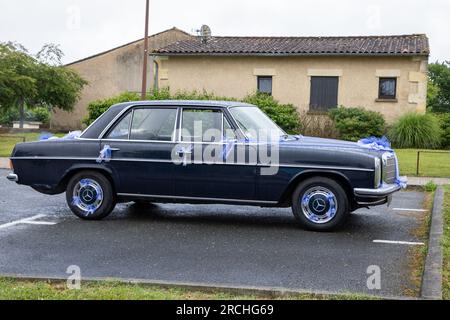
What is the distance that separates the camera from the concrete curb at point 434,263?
15.3ft

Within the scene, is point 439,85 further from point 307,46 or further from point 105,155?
point 105,155

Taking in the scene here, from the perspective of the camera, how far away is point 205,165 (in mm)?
7637

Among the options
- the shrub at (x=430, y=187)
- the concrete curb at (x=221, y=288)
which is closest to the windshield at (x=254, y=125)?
the concrete curb at (x=221, y=288)

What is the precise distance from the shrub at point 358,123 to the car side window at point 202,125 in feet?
50.4

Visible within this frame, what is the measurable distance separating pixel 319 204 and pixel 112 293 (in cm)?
353

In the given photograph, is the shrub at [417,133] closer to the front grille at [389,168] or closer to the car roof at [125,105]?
the front grille at [389,168]

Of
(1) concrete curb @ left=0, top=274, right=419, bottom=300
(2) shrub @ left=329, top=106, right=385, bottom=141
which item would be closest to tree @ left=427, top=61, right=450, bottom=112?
(2) shrub @ left=329, top=106, right=385, bottom=141

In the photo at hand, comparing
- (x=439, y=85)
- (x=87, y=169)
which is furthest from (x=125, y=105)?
(x=439, y=85)

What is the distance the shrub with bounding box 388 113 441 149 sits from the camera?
22.0 metres

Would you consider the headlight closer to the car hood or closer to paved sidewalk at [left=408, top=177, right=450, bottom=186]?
the car hood

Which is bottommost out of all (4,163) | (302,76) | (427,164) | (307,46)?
(4,163)

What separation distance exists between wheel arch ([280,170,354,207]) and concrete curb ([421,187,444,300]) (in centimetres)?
106

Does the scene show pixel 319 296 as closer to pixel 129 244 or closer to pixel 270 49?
pixel 129 244
